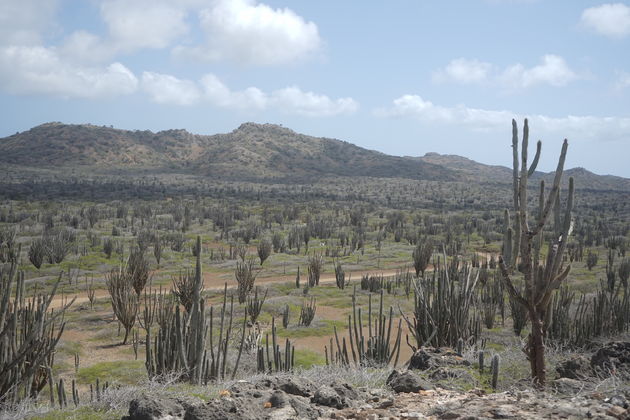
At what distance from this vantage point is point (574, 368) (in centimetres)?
687

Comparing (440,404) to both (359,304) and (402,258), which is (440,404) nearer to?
(359,304)

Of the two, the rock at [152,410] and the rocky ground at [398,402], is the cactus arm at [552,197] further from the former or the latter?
the rock at [152,410]

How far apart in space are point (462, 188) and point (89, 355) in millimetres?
70202

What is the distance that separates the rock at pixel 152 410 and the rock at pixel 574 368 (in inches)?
209

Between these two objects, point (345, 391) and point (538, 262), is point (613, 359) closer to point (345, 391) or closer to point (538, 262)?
point (538, 262)

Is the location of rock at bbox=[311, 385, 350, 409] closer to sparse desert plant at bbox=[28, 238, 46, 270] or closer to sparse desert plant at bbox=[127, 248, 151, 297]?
sparse desert plant at bbox=[127, 248, 151, 297]

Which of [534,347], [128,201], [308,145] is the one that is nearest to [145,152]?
[308,145]

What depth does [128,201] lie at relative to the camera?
155ft

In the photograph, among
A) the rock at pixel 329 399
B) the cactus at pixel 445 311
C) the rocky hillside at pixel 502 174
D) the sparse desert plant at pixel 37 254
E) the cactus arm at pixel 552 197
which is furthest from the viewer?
the rocky hillside at pixel 502 174

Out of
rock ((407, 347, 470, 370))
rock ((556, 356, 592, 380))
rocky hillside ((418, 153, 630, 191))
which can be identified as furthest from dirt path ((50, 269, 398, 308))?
rocky hillside ((418, 153, 630, 191))

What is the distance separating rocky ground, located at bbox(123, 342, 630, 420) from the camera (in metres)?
4.44

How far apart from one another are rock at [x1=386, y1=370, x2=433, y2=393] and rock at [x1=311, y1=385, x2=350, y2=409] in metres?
0.80

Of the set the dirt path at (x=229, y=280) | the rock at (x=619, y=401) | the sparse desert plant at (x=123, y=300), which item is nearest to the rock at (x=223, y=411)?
the rock at (x=619, y=401)

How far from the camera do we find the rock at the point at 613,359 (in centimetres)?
649
